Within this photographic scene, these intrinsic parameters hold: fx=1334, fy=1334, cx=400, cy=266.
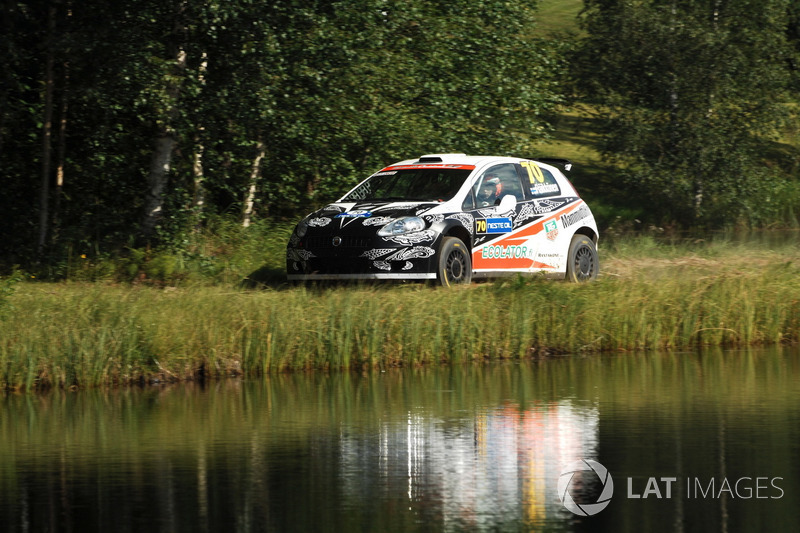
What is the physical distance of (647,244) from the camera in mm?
21359

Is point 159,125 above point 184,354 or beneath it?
above

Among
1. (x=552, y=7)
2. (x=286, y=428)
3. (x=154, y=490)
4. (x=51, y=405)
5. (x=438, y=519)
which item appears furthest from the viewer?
(x=552, y=7)

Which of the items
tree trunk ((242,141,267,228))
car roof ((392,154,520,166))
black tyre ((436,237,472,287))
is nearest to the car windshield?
car roof ((392,154,520,166))

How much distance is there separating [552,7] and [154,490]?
71362 mm

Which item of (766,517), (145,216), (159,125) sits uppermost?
(159,125)

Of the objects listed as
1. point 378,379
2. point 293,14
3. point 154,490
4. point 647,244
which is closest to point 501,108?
point 647,244

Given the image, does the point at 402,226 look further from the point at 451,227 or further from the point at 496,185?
the point at 496,185

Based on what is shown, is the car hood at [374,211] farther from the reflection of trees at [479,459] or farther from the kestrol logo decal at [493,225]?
the reflection of trees at [479,459]

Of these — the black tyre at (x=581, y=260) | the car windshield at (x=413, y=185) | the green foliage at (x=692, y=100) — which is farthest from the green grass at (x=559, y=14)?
the car windshield at (x=413, y=185)

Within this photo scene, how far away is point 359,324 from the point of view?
13.5 m

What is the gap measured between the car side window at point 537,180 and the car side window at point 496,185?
6.0 inches

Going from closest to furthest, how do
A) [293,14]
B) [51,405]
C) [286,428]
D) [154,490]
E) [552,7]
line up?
[154,490]
[286,428]
[51,405]
[293,14]
[552,7]

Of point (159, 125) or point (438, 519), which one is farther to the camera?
point (159, 125)

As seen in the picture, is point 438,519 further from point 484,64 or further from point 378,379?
point 484,64
